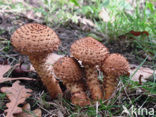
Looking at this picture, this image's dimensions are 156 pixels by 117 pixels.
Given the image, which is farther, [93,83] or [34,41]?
[93,83]

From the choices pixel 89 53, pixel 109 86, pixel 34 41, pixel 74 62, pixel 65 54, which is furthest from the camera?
pixel 65 54

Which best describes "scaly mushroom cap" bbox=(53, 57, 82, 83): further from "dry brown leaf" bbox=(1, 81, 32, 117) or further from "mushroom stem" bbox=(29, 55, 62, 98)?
"dry brown leaf" bbox=(1, 81, 32, 117)

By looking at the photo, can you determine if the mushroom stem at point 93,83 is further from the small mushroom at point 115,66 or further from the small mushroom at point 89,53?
the small mushroom at point 115,66

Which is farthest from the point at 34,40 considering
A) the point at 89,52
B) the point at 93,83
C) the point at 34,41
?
the point at 93,83

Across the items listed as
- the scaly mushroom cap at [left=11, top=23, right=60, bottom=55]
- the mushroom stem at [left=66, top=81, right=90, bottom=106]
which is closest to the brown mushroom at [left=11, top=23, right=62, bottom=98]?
the scaly mushroom cap at [left=11, top=23, right=60, bottom=55]

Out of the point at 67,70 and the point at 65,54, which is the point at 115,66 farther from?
the point at 65,54

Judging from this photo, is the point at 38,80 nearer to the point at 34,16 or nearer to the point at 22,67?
the point at 22,67
